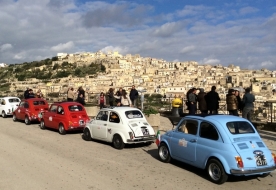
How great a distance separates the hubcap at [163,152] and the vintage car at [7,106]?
15560 millimetres

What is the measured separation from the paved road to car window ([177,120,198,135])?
105cm

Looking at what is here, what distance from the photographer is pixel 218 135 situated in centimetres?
806

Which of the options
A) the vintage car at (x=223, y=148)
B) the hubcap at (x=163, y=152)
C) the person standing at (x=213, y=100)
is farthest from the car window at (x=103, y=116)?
the person standing at (x=213, y=100)

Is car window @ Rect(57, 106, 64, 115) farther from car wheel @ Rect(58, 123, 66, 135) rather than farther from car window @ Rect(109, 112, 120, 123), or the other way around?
car window @ Rect(109, 112, 120, 123)

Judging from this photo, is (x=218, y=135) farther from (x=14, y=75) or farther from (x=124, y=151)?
(x=14, y=75)

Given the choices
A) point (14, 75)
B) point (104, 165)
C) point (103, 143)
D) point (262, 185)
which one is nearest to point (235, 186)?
point (262, 185)

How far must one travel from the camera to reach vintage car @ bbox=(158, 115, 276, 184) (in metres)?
7.56

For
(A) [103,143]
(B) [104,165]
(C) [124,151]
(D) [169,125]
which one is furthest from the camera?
(D) [169,125]

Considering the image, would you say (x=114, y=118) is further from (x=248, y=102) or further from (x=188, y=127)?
(x=248, y=102)

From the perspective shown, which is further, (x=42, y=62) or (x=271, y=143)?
(x=42, y=62)

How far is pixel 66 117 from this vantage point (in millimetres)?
15328

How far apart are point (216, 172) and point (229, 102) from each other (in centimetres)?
684

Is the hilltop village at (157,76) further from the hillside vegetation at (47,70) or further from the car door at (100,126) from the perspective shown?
the car door at (100,126)

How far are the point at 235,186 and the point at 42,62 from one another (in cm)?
13976
